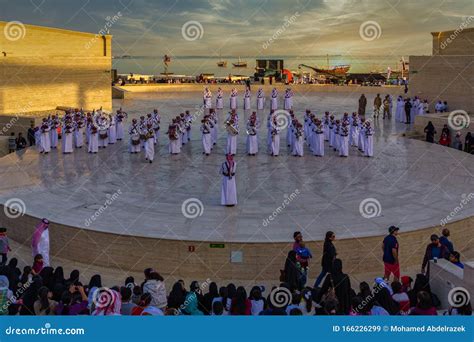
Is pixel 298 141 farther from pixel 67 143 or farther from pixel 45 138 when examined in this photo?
pixel 45 138

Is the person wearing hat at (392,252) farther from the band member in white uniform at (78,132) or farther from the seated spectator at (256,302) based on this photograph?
the band member in white uniform at (78,132)

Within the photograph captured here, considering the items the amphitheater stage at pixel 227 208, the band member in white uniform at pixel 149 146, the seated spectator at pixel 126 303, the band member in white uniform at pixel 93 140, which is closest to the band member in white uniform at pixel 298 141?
the amphitheater stage at pixel 227 208

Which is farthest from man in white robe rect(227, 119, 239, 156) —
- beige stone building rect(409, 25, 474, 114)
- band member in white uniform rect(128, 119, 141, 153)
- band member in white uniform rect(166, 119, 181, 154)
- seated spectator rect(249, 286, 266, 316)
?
beige stone building rect(409, 25, 474, 114)

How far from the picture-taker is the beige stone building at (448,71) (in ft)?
68.3

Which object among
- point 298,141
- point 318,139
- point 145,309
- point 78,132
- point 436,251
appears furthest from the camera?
point 78,132

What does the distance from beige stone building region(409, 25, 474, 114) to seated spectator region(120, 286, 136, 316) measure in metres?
18.2

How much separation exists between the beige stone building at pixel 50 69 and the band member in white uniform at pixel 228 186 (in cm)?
1393

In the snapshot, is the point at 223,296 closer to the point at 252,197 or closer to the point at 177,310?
the point at 177,310

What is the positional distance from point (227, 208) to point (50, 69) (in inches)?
665

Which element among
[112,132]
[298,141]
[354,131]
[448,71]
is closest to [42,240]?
[298,141]

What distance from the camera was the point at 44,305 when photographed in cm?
538

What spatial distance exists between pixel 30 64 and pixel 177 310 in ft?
65.3

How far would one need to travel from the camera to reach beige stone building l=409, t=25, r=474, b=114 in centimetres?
2081

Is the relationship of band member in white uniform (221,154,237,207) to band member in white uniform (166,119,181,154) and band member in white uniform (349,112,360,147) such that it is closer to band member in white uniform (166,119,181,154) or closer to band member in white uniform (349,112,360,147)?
band member in white uniform (166,119,181,154)
